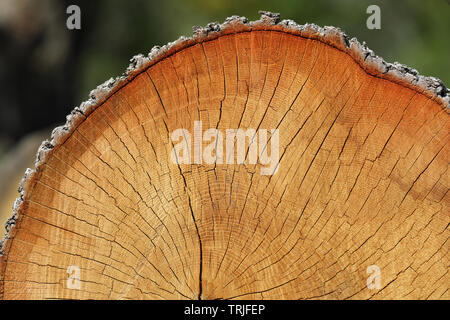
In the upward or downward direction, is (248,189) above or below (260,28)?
below

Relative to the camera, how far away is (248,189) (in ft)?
7.84

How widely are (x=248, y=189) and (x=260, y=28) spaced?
0.59m

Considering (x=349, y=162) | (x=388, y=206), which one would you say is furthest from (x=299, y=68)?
(x=388, y=206)

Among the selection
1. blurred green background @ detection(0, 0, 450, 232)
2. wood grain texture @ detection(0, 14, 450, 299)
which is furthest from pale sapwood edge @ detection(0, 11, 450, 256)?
blurred green background @ detection(0, 0, 450, 232)

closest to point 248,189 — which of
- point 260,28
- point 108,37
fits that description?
point 260,28

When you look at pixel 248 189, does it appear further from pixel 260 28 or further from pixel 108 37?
pixel 108 37

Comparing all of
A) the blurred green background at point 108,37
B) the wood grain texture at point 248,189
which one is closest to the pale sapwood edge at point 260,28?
the wood grain texture at point 248,189

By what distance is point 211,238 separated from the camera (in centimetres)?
A: 238

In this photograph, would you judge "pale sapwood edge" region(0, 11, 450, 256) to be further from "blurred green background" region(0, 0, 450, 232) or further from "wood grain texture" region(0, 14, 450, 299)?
"blurred green background" region(0, 0, 450, 232)

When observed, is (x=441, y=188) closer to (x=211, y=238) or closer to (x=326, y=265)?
(x=326, y=265)

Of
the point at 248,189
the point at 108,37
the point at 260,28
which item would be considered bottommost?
the point at 248,189

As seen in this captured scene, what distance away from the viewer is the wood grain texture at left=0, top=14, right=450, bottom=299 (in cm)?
234

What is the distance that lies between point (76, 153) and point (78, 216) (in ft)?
0.77

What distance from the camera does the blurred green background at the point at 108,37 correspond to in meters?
5.92
